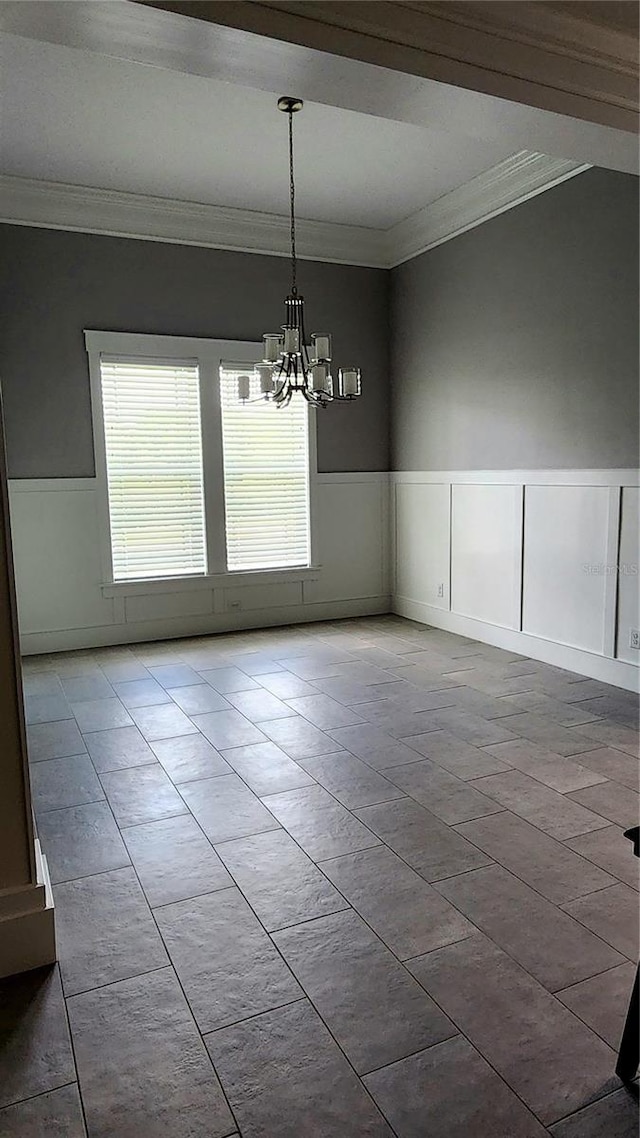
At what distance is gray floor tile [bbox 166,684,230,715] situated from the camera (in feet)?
13.0

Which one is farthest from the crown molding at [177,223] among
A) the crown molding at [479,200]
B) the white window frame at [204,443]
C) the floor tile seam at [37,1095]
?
the floor tile seam at [37,1095]

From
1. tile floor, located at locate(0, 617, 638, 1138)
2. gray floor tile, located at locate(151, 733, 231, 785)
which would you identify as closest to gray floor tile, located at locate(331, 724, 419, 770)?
tile floor, located at locate(0, 617, 638, 1138)

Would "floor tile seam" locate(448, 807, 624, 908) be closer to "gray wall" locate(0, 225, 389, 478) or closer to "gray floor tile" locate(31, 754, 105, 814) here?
"gray floor tile" locate(31, 754, 105, 814)

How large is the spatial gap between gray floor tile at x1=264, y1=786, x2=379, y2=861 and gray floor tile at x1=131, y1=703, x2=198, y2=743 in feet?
2.99

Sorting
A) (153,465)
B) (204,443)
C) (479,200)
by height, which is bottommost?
(153,465)

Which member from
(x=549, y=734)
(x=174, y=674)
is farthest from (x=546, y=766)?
(x=174, y=674)

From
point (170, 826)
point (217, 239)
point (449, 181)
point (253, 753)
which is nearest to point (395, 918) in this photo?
point (170, 826)

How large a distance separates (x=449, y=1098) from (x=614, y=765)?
190cm

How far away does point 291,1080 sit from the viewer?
152 cm

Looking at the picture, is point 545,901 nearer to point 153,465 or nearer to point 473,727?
point 473,727

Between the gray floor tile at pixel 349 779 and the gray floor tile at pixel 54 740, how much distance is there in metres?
1.14

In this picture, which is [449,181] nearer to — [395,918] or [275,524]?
[275,524]

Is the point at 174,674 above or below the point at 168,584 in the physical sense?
below

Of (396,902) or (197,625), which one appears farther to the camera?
(197,625)
